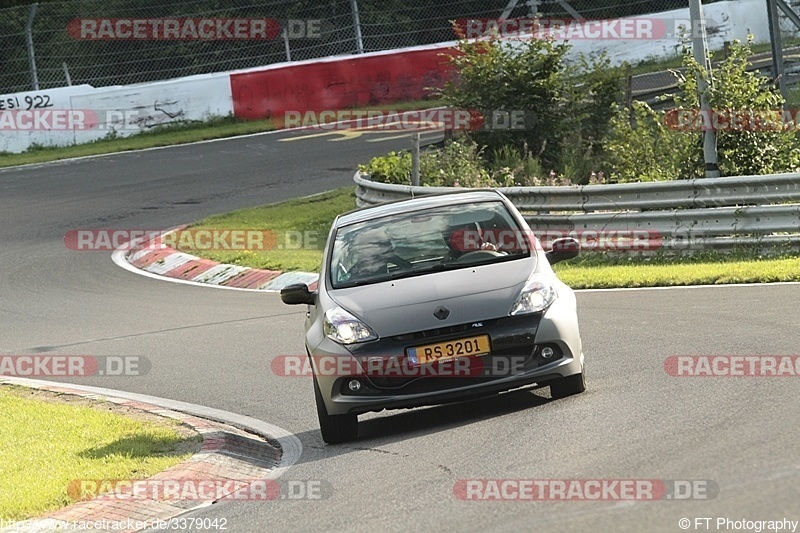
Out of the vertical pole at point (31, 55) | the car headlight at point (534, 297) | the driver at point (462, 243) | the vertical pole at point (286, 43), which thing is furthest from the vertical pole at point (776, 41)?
the car headlight at point (534, 297)

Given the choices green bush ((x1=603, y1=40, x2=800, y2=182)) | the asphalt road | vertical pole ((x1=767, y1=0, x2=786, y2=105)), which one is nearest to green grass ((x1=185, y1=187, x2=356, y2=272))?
the asphalt road

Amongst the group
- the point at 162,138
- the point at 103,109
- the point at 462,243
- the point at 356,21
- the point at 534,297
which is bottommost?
the point at 162,138

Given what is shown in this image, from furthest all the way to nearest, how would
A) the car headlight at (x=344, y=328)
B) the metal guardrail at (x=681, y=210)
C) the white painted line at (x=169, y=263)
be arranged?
the white painted line at (x=169, y=263)
the metal guardrail at (x=681, y=210)
the car headlight at (x=344, y=328)

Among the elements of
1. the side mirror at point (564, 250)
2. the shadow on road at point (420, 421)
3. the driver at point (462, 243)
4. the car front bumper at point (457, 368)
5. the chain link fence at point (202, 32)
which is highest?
the chain link fence at point (202, 32)

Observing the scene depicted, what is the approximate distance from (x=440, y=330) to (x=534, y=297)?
700 millimetres

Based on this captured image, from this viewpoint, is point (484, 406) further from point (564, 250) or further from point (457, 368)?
point (564, 250)

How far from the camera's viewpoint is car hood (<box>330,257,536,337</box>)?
888 cm

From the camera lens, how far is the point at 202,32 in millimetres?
32812

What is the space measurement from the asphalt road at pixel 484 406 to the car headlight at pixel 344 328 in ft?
2.27

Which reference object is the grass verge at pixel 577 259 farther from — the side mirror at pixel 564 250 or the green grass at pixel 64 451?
the green grass at pixel 64 451

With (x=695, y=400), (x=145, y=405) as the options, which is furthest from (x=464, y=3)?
(x=695, y=400)

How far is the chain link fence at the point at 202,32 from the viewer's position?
30688 millimetres

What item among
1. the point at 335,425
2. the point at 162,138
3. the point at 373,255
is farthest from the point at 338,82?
the point at 335,425

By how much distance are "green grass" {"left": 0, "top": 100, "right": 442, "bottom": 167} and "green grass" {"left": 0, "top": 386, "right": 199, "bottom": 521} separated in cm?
1984
